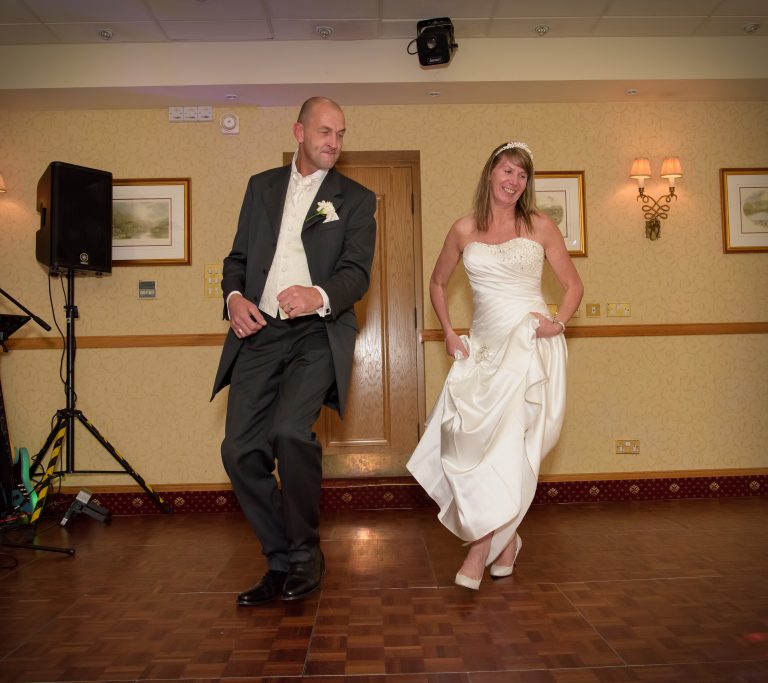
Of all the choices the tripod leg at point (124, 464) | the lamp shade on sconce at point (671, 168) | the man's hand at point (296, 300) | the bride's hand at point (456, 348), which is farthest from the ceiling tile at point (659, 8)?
the tripod leg at point (124, 464)

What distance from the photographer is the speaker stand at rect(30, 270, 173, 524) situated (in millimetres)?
4457

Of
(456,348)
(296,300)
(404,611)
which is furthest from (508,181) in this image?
(404,611)

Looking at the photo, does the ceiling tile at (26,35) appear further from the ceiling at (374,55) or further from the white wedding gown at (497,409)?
the white wedding gown at (497,409)

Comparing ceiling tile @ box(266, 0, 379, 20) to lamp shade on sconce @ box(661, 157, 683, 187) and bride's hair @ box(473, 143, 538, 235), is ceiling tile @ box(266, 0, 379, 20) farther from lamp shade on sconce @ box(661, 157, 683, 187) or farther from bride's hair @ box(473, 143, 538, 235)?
lamp shade on sconce @ box(661, 157, 683, 187)

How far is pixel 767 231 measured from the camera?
5215 mm

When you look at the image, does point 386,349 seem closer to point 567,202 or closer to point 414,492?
point 414,492

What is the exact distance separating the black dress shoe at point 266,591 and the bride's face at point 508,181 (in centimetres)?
194

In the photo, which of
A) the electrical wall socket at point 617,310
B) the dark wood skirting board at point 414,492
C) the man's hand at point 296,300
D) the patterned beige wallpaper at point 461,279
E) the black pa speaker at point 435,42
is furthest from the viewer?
the electrical wall socket at point 617,310

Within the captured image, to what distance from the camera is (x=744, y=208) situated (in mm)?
5203

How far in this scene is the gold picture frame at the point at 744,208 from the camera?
17.1ft

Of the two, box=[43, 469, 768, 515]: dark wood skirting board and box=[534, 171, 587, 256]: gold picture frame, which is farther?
box=[534, 171, 587, 256]: gold picture frame

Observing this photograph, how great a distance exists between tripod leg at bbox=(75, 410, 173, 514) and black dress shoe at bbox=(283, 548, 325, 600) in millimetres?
2239

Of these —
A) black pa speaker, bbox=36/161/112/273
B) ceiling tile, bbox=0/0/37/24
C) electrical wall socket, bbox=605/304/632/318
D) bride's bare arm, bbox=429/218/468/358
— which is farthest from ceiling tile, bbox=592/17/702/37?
ceiling tile, bbox=0/0/37/24

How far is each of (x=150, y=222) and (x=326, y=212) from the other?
8.84 feet
